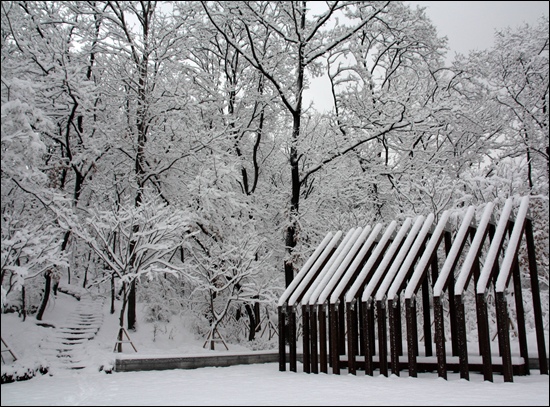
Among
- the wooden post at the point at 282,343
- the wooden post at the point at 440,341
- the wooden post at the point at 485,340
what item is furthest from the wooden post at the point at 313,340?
the wooden post at the point at 485,340

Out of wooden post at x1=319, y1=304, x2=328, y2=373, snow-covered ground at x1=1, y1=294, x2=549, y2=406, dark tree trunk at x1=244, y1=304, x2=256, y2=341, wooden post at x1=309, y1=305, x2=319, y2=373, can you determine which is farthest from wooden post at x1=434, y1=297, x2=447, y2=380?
dark tree trunk at x1=244, y1=304, x2=256, y2=341

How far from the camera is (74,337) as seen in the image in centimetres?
1436

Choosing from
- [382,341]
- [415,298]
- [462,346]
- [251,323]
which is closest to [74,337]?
[251,323]

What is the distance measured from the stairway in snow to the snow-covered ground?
0.25m

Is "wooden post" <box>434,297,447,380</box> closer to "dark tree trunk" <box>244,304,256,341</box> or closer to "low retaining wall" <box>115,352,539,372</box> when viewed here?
"low retaining wall" <box>115,352,539,372</box>

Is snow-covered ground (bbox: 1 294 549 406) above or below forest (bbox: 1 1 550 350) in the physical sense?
below

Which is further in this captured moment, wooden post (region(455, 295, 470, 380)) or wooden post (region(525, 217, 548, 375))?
wooden post (region(525, 217, 548, 375))

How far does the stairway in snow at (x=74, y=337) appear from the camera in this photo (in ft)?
38.2

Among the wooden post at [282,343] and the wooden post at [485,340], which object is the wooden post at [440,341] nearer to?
the wooden post at [485,340]

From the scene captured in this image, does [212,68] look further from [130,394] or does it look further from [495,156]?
[130,394]

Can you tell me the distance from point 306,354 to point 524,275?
727 centimetres

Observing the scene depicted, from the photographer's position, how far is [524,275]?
539 inches

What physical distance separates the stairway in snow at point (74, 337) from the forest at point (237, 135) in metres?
1.24

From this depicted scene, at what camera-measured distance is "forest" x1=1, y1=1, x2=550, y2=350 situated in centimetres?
1431
